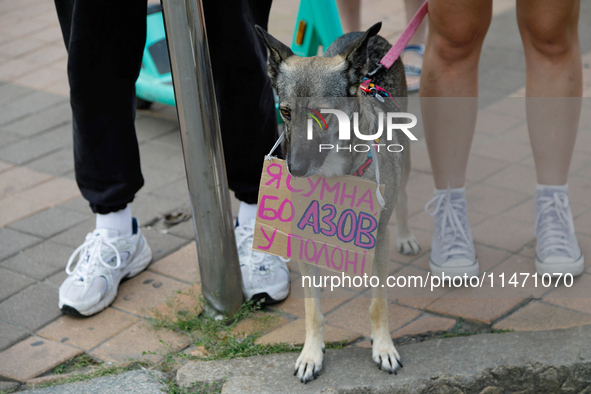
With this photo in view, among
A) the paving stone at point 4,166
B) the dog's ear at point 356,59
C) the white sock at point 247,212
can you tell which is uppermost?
the dog's ear at point 356,59

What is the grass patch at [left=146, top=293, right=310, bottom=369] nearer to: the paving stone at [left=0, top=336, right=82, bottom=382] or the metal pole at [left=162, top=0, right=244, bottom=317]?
the metal pole at [left=162, top=0, right=244, bottom=317]

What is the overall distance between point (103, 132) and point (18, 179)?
162 centimetres

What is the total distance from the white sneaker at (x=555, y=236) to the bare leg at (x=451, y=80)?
381 mm

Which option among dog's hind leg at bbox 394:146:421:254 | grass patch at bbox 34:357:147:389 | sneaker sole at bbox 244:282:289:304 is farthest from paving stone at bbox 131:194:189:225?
dog's hind leg at bbox 394:146:421:254

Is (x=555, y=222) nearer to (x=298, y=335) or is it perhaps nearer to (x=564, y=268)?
(x=564, y=268)

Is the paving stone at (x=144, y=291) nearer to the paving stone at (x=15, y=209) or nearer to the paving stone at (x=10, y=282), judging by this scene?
the paving stone at (x=10, y=282)

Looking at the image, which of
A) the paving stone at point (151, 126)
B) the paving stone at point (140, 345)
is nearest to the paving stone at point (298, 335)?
the paving stone at point (140, 345)

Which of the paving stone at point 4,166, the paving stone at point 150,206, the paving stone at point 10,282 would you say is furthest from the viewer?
the paving stone at point 4,166

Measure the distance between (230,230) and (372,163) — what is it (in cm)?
74

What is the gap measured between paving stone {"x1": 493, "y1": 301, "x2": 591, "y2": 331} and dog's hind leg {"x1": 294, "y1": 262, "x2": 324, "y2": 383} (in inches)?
29.0

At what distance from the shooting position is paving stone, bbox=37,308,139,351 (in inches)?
105

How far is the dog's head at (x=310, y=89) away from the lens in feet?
6.38

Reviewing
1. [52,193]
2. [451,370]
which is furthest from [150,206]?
[451,370]

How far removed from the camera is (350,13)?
4391mm
